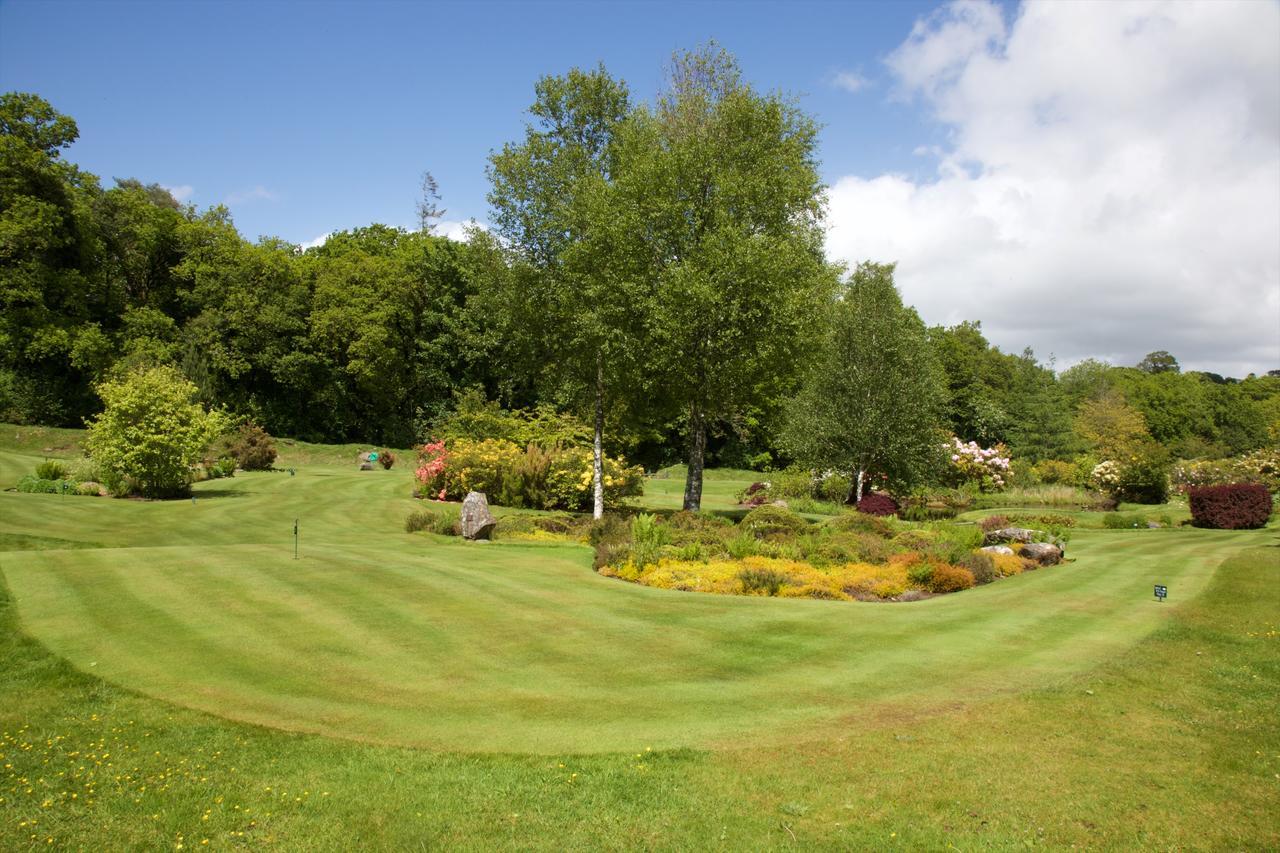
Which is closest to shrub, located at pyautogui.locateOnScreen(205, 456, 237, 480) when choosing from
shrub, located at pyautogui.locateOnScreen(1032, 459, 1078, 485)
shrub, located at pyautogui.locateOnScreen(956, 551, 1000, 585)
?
shrub, located at pyautogui.locateOnScreen(956, 551, 1000, 585)

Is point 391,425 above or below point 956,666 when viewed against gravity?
above

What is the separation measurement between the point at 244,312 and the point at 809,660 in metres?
46.5

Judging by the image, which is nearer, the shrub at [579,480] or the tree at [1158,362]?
the shrub at [579,480]

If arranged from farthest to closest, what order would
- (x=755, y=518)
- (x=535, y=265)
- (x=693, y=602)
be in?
(x=535, y=265) → (x=755, y=518) → (x=693, y=602)

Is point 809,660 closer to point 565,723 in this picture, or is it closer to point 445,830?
point 565,723

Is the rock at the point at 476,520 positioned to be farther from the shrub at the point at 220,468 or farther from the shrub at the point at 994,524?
the shrub at the point at 220,468

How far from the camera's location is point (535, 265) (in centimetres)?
2420

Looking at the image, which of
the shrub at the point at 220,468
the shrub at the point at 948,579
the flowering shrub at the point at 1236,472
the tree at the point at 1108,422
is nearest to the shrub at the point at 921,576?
the shrub at the point at 948,579

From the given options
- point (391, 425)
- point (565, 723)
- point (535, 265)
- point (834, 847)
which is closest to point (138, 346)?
point (391, 425)

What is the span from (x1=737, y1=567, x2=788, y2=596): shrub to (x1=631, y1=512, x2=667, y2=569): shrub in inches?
81.7

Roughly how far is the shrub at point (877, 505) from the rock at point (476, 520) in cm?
1581

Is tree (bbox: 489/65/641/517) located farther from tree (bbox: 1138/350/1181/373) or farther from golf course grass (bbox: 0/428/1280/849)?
tree (bbox: 1138/350/1181/373)

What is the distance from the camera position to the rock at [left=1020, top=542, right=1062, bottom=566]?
57.5ft

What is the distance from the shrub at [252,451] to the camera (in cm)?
3509
